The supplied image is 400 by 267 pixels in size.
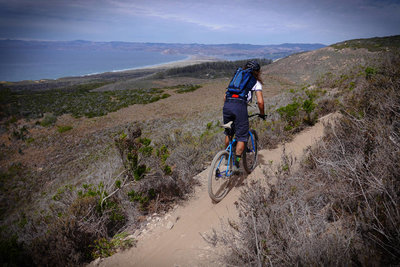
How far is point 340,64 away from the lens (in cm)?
3359

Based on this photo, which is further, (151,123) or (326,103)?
(151,123)

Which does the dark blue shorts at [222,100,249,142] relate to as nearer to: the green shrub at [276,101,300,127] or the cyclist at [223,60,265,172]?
the cyclist at [223,60,265,172]

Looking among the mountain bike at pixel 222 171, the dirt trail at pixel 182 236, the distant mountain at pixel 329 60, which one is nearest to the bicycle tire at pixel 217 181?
the mountain bike at pixel 222 171

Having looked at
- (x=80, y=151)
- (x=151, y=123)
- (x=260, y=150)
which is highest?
(x=260, y=150)

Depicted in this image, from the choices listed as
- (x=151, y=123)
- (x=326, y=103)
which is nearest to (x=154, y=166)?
(x=326, y=103)

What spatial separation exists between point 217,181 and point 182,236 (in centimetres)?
106

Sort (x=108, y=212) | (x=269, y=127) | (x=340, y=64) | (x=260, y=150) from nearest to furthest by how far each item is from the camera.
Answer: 1. (x=108, y=212)
2. (x=260, y=150)
3. (x=269, y=127)
4. (x=340, y=64)

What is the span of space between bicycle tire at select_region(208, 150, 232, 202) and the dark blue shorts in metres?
0.42

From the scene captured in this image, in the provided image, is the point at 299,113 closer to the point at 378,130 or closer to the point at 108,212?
the point at 378,130

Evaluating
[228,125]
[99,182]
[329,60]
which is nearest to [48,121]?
[99,182]

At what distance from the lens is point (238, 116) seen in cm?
325

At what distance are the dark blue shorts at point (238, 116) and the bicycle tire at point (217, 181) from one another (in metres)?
0.42

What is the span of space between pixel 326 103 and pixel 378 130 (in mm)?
5393

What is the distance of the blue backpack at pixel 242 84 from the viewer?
3.17m
